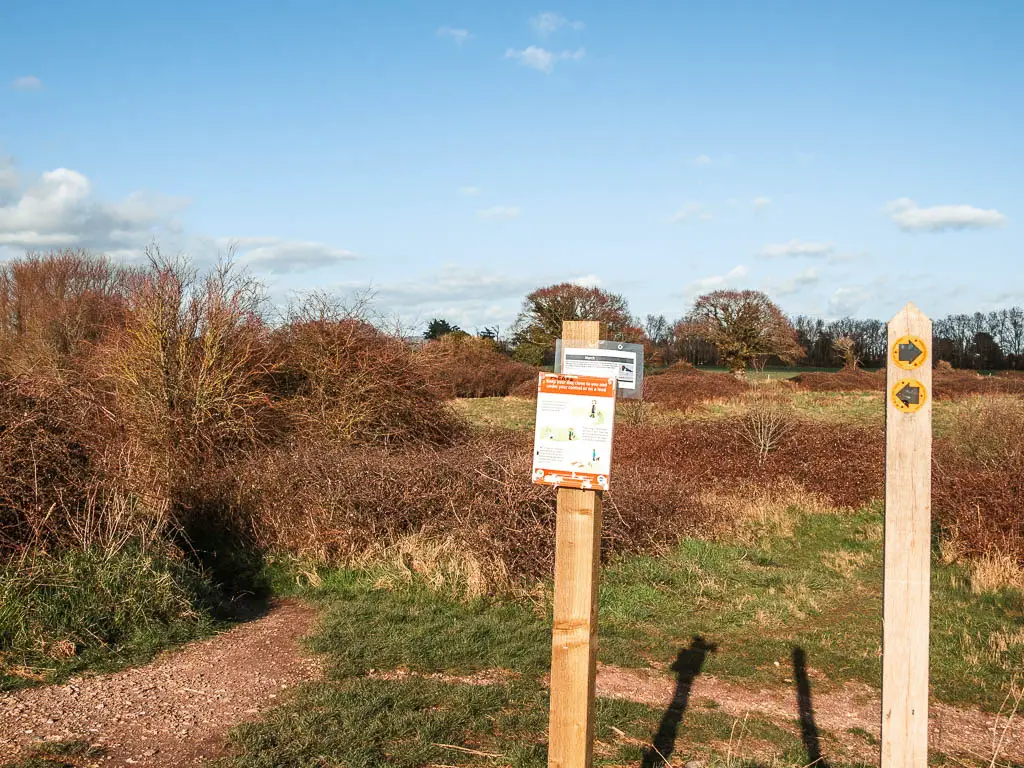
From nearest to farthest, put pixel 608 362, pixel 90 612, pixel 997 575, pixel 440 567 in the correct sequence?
pixel 608 362
pixel 90 612
pixel 440 567
pixel 997 575

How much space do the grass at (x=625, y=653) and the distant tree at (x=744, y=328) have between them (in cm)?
3522

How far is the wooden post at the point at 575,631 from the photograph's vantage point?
3471 millimetres

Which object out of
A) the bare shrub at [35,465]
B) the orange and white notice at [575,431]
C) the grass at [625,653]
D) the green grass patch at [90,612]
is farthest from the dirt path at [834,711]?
→ the bare shrub at [35,465]

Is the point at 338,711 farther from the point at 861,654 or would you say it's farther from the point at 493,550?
the point at 861,654

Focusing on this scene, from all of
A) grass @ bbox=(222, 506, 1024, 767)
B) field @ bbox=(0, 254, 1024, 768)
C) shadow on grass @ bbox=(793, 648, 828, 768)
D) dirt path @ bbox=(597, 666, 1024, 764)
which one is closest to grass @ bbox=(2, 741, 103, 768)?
field @ bbox=(0, 254, 1024, 768)

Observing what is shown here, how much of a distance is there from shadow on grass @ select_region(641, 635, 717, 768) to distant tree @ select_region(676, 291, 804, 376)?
124 feet

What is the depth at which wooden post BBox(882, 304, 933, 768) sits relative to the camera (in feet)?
10.1

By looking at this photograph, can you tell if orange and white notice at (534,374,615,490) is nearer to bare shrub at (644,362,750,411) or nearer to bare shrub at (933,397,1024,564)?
bare shrub at (933,397,1024,564)

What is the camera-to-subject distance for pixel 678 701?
18.3 feet

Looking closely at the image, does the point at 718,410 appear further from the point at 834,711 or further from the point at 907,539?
the point at 907,539

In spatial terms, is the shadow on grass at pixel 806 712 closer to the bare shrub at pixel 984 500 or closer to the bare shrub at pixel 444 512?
the bare shrub at pixel 444 512

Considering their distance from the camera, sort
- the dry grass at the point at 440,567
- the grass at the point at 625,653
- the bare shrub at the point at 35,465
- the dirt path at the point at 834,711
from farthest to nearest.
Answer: the dry grass at the point at 440,567
the bare shrub at the point at 35,465
the dirt path at the point at 834,711
the grass at the point at 625,653

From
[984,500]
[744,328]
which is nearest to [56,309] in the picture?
[984,500]

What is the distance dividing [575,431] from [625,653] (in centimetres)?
355
